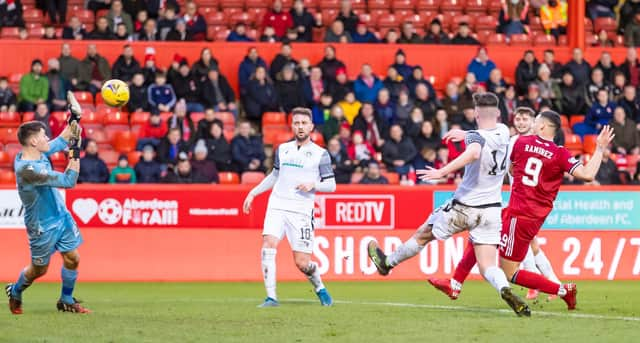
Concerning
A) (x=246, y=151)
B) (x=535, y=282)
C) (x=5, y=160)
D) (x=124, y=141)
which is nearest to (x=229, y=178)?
(x=246, y=151)

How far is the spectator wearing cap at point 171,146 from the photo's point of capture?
76.9ft

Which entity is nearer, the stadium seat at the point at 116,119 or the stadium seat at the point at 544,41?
the stadium seat at the point at 116,119

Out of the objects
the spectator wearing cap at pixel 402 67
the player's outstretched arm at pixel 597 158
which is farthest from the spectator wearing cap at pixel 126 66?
the player's outstretched arm at pixel 597 158

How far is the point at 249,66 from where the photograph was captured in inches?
1025

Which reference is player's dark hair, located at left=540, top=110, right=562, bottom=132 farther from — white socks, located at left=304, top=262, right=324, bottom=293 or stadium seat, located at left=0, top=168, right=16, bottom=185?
stadium seat, located at left=0, top=168, right=16, bottom=185

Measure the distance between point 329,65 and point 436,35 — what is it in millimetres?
3438

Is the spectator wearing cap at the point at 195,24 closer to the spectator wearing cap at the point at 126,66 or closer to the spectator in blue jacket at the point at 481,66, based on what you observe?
the spectator wearing cap at the point at 126,66

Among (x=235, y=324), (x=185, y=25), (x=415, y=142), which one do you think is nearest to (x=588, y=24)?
(x=415, y=142)

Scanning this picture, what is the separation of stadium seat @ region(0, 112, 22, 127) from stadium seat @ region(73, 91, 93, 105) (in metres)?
1.34

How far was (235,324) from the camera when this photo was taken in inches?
458

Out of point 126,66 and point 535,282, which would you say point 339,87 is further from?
point 535,282

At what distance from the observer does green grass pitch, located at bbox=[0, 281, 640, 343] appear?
10562 mm

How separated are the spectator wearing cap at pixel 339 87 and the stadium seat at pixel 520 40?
5.38 m

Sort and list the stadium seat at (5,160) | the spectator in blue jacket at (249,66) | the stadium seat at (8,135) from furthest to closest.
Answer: the spectator in blue jacket at (249,66), the stadium seat at (8,135), the stadium seat at (5,160)
